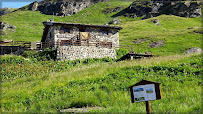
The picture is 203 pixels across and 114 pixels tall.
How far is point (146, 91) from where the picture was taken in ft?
28.0

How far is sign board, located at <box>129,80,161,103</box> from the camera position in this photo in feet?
27.7

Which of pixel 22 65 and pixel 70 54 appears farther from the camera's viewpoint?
pixel 70 54

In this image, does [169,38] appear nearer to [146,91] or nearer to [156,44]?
[156,44]

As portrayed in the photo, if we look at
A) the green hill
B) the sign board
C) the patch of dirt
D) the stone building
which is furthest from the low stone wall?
the sign board

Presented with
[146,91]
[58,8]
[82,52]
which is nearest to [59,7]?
[58,8]

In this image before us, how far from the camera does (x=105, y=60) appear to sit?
34594mm

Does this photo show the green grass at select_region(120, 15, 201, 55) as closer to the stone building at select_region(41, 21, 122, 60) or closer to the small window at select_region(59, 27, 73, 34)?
the stone building at select_region(41, 21, 122, 60)

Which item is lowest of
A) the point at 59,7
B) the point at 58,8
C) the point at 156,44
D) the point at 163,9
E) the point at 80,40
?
the point at 156,44

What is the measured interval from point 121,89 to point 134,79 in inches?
72.7

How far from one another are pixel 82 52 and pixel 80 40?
2.48 meters

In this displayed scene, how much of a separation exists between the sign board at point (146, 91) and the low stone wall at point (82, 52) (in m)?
25.4

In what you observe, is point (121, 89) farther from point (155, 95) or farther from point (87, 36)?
point (87, 36)

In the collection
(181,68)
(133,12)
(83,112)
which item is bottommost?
(83,112)

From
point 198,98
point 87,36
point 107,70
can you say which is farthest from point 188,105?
point 87,36
